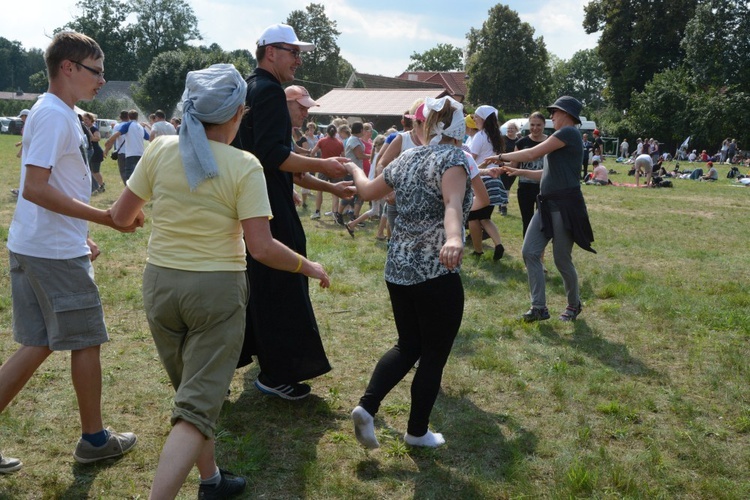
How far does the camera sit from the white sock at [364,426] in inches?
142

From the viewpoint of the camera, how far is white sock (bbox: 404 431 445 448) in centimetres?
381

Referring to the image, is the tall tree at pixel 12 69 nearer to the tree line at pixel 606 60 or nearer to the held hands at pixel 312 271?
the tree line at pixel 606 60

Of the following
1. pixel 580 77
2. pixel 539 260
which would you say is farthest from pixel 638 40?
pixel 580 77

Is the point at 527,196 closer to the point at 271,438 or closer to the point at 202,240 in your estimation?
the point at 271,438

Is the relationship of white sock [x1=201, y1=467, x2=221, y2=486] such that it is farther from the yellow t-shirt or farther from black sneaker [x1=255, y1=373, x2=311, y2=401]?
black sneaker [x1=255, y1=373, x2=311, y2=401]

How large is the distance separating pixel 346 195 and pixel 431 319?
1085 mm

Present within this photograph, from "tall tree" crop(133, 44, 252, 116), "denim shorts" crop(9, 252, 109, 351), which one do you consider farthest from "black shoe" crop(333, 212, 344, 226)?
"tall tree" crop(133, 44, 252, 116)

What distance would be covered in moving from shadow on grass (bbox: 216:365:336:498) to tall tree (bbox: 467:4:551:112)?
7231 centimetres

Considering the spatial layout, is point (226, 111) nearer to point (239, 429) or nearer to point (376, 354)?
point (239, 429)

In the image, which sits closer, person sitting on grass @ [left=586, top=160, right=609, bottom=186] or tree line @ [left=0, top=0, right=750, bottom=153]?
person sitting on grass @ [left=586, top=160, right=609, bottom=186]

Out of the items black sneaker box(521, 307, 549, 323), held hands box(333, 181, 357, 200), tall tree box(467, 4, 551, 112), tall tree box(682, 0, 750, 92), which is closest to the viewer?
held hands box(333, 181, 357, 200)

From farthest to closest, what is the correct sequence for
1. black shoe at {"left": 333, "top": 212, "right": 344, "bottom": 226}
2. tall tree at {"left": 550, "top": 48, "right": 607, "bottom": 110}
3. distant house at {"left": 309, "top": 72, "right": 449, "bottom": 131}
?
tall tree at {"left": 550, "top": 48, "right": 607, "bottom": 110} < distant house at {"left": 309, "top": 72, "right": 449, "bottom": 131} < black shoe at {"left": 333, "top": 212, "right": 344, "bottom": 226}

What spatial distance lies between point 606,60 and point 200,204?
57.3 metres

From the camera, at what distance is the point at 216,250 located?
2.71m
